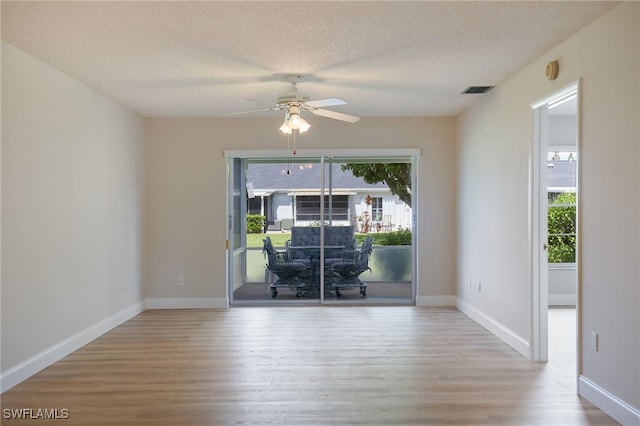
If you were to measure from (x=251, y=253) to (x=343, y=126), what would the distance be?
6.78 feet

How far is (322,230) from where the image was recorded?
20.4 feet

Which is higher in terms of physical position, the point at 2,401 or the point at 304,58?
the point at 304,58

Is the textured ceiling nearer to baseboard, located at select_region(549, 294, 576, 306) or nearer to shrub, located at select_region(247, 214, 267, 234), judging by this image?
shrub, located at select_region(247, 214, 267, 234)

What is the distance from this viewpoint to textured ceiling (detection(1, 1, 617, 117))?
2.81 metres

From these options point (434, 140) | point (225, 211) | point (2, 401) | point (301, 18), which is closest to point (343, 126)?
point (434, 140)

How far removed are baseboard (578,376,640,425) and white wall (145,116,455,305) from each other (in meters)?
2.99

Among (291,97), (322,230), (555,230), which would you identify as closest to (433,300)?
(322,230)

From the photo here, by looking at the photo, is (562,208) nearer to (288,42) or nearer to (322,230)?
(322,230)

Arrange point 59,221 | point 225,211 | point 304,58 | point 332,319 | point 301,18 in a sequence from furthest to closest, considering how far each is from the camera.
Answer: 1. point 225,211
2. point 332,319
3. point 59,221
4. point 304,58
5. point 301,18

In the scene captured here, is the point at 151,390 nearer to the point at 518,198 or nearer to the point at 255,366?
the point at 255,366

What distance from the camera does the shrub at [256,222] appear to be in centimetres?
629

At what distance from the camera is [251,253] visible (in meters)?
6.31

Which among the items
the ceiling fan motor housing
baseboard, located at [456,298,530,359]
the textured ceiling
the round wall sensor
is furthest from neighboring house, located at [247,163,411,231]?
the round wall sensor

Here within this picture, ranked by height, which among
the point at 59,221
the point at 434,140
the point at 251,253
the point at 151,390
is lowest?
the point at 151,390
